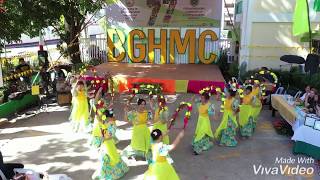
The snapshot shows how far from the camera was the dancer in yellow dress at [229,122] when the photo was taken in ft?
26.2

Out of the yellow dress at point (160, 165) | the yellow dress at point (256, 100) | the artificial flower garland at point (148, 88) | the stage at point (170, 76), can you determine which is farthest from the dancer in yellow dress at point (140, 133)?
the stage at point (170, 76)

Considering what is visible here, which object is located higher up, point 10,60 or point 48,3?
point 48,3

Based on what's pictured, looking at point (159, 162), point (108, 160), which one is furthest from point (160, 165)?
point (108, 160)

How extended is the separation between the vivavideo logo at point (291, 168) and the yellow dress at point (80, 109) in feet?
14.1

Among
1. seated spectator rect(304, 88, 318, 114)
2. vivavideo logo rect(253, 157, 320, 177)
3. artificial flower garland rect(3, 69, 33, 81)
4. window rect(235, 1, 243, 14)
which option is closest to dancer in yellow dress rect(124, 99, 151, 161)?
vivavideo logo rect(253, 157, 320, 177)

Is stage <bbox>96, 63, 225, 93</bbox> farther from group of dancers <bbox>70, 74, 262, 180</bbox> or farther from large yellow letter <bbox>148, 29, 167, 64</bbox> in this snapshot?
group of dancers <bbox>70, 74, 262, 180</bbox>

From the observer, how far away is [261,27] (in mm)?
13344

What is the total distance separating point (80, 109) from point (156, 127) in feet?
8.63

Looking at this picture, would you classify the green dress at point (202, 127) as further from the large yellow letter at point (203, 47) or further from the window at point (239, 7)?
the large yellow letter at point (203, 47)

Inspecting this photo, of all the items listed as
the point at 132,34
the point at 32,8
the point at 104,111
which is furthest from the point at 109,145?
the point at 132,34

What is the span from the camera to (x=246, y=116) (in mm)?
8648

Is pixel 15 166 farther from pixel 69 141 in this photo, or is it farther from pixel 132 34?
pixel 132 34

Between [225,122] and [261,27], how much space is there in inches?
255

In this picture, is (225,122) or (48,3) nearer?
(225,122)
